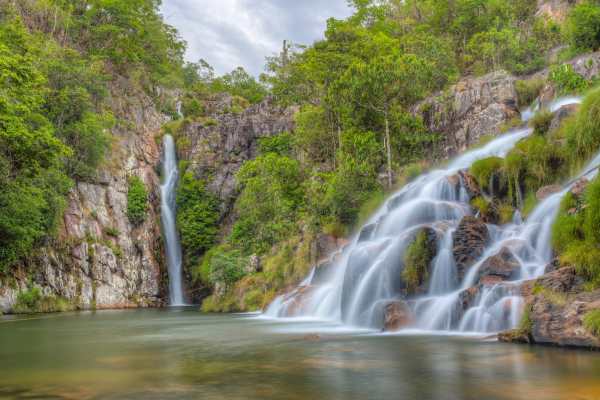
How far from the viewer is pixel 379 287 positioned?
14.6 m

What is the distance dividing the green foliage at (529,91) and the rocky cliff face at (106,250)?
2752 centimetres

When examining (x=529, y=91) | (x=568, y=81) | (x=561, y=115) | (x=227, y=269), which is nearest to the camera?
(x=561, y=115)

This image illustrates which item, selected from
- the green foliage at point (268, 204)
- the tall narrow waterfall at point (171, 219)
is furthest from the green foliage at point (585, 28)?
the tall narrow waterfall at point (171, 219)

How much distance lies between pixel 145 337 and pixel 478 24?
43369 millimetres

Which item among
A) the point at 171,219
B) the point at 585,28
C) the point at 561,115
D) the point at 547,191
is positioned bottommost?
the point at 547,191

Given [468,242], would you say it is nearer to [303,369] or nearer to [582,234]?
[582,234]

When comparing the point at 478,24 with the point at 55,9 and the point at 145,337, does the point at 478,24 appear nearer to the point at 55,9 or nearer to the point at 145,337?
the point at 55,9

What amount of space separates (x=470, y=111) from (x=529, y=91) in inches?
143

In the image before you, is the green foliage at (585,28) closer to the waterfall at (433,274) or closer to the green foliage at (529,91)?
the green foliage at (529,91)

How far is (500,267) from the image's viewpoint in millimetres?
12352

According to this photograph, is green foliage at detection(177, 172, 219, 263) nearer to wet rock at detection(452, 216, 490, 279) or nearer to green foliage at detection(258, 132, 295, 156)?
green foliage at detection(258, 132, 295, 156)

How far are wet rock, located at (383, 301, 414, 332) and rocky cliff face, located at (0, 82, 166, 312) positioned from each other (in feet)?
77.2

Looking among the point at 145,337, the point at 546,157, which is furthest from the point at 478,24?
the point at 145,337

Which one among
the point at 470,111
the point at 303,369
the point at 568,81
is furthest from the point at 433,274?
the point at 470,111
